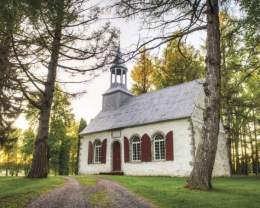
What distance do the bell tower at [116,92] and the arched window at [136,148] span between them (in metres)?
5.14

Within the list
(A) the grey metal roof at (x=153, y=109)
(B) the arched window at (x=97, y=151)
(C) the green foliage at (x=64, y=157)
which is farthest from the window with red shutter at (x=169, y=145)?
(C) the green foliage at (x=64, y=157)

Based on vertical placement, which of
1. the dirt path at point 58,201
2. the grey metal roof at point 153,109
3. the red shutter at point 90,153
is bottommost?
the dirt path at point 58,201

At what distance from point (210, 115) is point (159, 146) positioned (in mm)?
10078

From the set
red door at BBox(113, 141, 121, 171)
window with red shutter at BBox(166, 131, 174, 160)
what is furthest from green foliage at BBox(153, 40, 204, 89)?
window with red shutter at BBox(166, 131, 174, 160)

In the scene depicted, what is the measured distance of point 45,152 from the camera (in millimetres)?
11562

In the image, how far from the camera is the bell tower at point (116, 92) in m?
24.5

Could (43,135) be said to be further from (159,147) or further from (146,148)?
(159,147)

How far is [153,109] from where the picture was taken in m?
20.0

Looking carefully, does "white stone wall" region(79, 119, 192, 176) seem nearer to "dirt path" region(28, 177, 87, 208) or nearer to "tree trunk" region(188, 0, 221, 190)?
"tree trunk" region(188, 0, 221, 190)

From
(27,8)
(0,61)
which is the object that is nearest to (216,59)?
(27,8)

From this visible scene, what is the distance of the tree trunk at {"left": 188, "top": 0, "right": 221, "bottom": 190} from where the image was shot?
8320 millimetres

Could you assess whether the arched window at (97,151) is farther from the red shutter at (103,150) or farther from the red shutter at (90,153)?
the red shutter at (103,150)

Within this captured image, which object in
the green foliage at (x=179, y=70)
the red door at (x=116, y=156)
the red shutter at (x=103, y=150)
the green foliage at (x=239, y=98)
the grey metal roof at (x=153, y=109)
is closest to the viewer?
the green foliage at (x=239, y=98)

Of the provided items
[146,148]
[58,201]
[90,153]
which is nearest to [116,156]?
[90,153]
